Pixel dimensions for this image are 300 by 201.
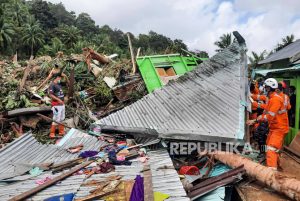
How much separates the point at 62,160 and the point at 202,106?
3030 mm

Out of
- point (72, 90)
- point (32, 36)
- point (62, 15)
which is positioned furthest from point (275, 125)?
point (62, 15)

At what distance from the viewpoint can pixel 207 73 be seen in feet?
25.8

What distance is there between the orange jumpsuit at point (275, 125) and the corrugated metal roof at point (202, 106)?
0.61 m

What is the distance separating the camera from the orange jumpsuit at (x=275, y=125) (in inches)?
226

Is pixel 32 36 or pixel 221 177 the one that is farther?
pixel 32 36

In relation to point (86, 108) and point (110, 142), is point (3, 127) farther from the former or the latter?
point (110, 142)

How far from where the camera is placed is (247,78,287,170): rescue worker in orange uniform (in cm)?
574

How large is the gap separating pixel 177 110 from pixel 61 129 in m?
3.32

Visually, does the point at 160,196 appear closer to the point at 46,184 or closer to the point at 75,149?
the point at 46,184

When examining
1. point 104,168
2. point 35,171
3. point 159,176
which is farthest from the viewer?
point 35,171

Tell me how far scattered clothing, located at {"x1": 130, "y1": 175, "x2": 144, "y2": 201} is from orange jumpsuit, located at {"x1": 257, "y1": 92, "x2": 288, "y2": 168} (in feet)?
9.84

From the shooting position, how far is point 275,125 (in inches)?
234

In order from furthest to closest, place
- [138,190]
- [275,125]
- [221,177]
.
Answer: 1. [275,125]
2. [221,177]
3. [138,190]

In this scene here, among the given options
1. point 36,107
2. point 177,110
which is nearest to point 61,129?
point 36,107
